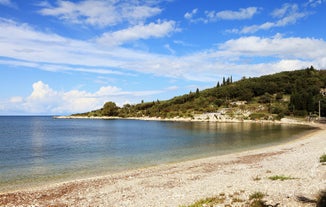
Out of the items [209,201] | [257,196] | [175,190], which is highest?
[257,196]

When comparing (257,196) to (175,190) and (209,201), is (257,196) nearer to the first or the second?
(209,201)

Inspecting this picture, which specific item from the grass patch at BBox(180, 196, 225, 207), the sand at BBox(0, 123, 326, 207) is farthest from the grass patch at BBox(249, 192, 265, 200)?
the grass patch at BBox(180, 196, 225, 207)

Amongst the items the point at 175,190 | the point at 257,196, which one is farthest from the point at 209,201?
the point at 175,190

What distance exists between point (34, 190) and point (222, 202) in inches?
625

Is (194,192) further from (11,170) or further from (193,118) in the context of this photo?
(193,118)

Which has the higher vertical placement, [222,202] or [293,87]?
[293,87]

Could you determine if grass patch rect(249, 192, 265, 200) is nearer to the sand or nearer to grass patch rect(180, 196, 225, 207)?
the sand

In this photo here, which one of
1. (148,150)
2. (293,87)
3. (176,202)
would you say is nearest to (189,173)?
(176,202)

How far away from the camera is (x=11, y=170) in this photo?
107 ft

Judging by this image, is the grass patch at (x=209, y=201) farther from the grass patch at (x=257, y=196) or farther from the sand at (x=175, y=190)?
the grass patch at (x=257, y=196)

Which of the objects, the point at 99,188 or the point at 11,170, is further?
the point at 11,170

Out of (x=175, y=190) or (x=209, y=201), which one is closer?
(x=209, y=201)

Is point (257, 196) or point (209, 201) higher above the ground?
point (257, 196)

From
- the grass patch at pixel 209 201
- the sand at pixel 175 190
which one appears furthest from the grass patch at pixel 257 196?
the grass patch at pixel 209 201
